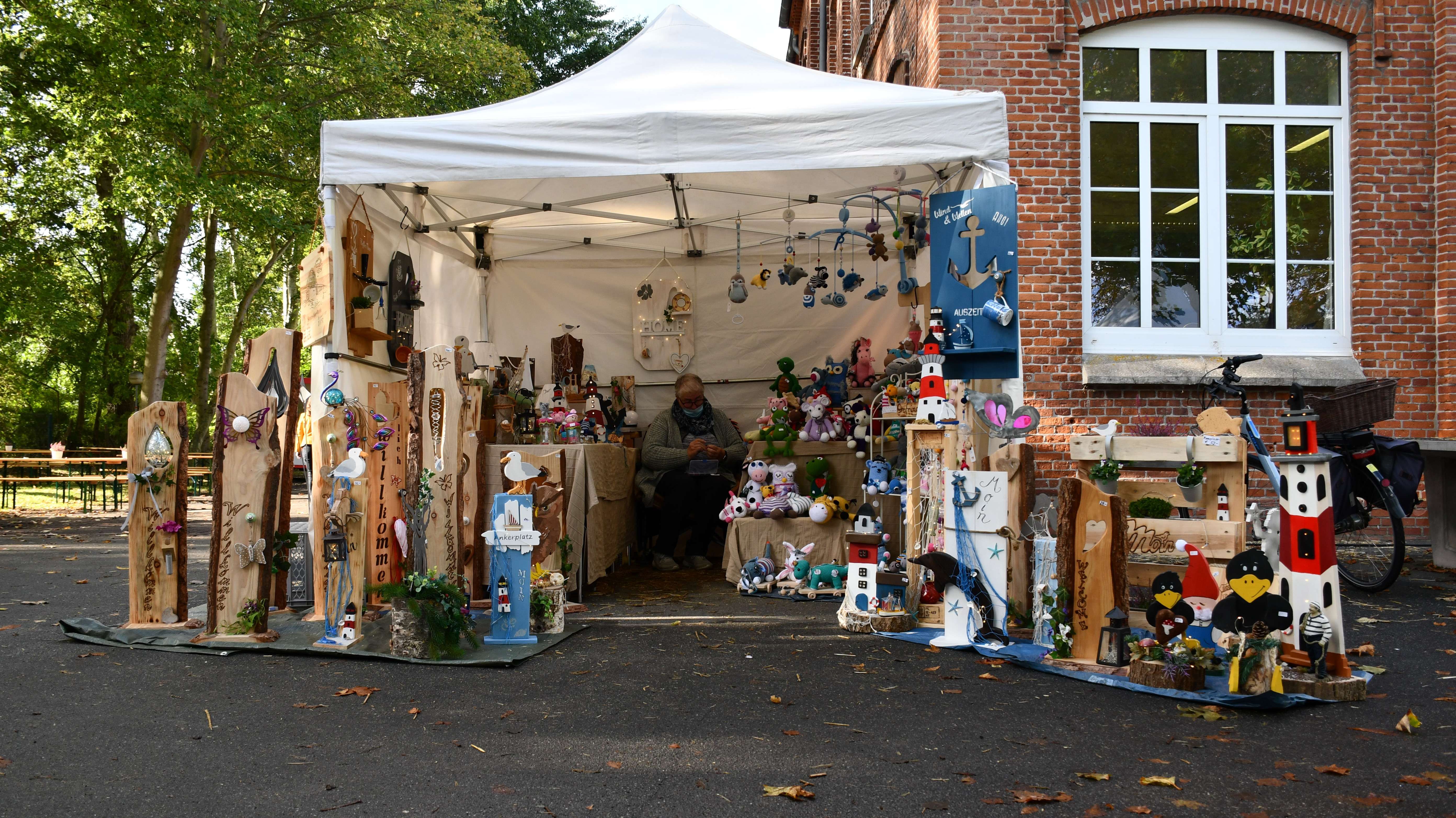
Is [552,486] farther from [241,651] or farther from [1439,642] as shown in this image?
[1439,642]

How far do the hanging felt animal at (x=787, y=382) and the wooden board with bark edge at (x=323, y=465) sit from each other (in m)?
3.85

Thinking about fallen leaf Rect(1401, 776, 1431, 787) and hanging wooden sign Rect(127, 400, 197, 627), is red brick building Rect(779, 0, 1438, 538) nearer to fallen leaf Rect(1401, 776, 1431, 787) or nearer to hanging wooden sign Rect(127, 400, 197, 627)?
fallen leaf Rect(1401, 776, 1431, 787)

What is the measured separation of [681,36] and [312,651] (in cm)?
451

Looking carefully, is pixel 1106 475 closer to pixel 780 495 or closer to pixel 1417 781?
pixel 1417 781

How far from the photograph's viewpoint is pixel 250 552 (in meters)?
4.52

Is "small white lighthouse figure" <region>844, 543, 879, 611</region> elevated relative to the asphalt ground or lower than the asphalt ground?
elevated

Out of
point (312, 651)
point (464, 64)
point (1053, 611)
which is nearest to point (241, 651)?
point (312, 651)

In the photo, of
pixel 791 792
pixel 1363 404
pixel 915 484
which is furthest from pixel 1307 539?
pixel 791 792

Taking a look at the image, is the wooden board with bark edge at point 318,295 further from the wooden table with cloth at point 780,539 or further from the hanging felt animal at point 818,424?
the hanging felt animal at point 818,424

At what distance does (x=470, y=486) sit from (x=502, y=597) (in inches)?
42.2

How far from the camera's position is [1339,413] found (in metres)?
5.02

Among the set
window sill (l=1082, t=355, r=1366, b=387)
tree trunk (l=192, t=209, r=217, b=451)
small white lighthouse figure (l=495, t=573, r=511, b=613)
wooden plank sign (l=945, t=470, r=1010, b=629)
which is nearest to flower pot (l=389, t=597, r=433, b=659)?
small white lighthouse figure (l=495, t=573, r=511, b=613)

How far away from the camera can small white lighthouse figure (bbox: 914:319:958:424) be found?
4832 mm

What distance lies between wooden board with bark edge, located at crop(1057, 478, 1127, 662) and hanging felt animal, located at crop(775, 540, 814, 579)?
7.19 ft
